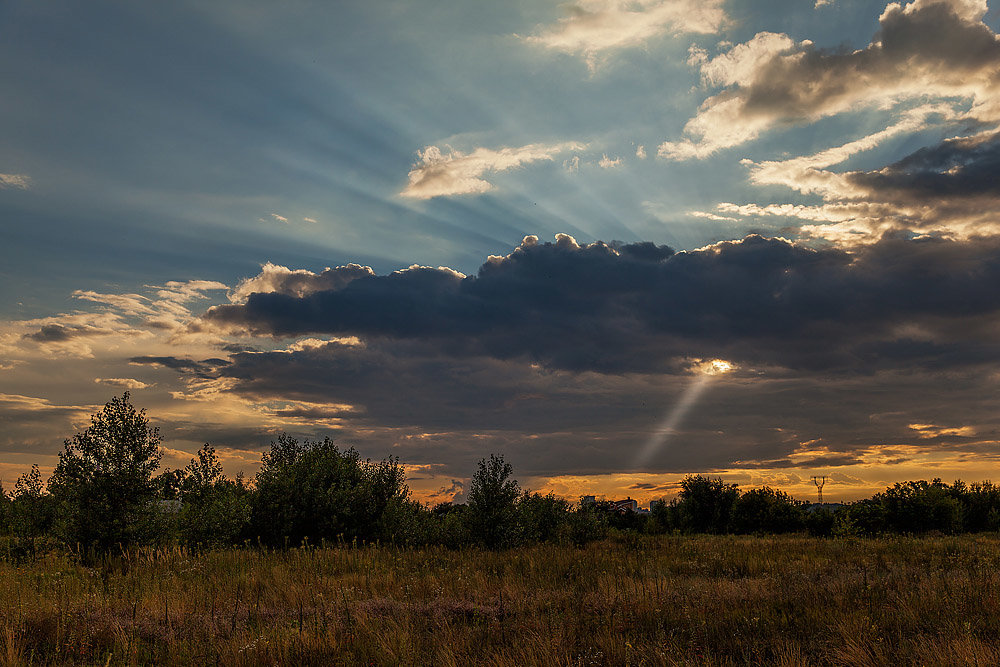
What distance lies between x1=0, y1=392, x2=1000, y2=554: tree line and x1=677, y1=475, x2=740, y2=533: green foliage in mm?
8339

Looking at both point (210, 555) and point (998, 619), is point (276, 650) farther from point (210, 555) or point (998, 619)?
point (998, 619)

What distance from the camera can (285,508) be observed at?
23016mm

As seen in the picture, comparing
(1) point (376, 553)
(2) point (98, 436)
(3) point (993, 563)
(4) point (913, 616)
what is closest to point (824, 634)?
(4) point (913, 616)

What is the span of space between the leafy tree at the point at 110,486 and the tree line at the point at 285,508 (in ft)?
0.09

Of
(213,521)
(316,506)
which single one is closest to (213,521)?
(213,521)

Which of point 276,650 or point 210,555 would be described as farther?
point 210,555

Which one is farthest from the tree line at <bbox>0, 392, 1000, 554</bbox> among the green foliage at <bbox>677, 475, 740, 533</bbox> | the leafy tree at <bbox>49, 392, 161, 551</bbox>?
the green foliage at <bbox>677, 475, 740, 533</bbox>

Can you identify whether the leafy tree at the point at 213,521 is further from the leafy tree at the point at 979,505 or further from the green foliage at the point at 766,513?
the leafy tree at the point at 979,505

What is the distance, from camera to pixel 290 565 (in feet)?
52.7

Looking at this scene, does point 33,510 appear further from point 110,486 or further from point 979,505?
point 979,505

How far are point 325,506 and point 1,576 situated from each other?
35.6 feet

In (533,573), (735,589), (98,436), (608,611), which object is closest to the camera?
(608,611)

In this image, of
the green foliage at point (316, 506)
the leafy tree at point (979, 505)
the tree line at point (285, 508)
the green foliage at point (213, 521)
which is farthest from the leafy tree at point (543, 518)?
the leafy tree at point (979, 505)

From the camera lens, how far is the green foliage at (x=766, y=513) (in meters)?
44.1
